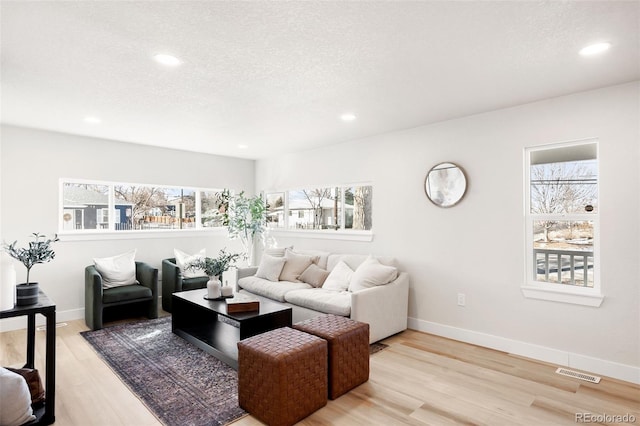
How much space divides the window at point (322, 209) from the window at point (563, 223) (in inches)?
77.2

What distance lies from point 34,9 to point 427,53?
7.56 feet

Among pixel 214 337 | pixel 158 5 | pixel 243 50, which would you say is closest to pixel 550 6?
pixel 243 50

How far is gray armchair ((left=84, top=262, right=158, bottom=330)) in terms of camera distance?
4148 millimetres

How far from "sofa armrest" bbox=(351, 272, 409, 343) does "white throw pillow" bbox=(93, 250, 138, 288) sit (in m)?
3.09

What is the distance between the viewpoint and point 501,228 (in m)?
3.59

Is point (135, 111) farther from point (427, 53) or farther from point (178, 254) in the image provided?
point (427, 53)

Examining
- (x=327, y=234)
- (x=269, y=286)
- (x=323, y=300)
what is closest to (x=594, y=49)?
(x=323, y=300)

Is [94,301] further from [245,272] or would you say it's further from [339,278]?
[339,278]

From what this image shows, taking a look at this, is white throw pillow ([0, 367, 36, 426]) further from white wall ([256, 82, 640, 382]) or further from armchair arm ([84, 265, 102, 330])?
white wall ([256, 82, 640, 382])

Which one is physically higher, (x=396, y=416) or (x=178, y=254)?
(x=178, y=254)

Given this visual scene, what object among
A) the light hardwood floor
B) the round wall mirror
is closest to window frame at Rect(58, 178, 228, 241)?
the light hardwood floor

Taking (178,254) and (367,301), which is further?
(178,254)

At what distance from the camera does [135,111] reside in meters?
3.64

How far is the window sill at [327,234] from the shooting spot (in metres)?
4.85
